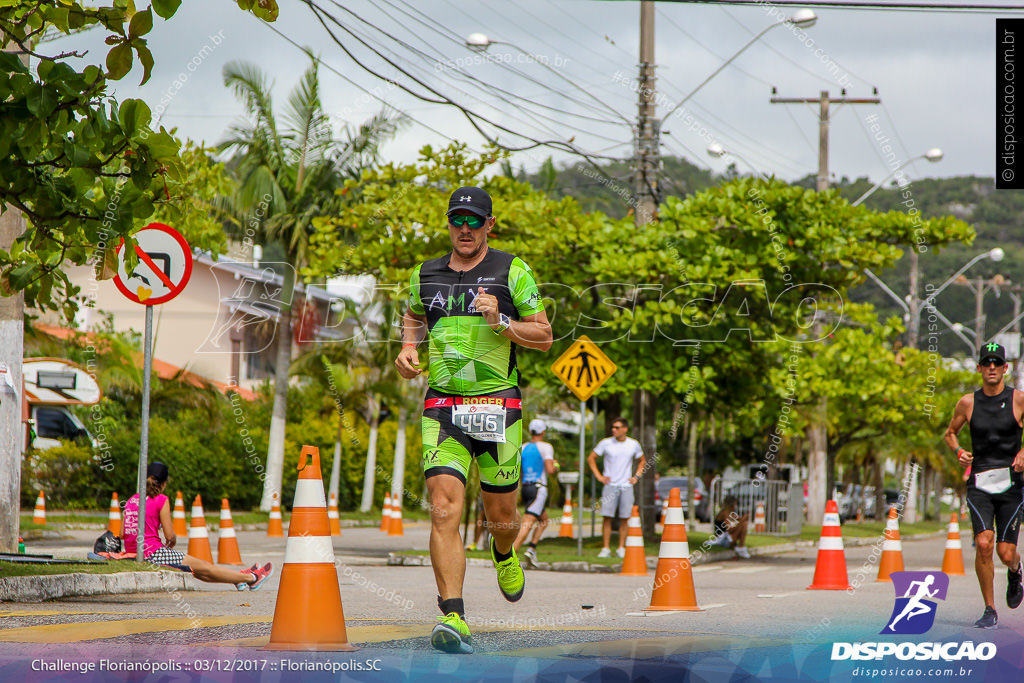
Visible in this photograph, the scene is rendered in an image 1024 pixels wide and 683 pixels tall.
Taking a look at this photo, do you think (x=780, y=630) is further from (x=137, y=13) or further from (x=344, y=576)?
(x=344, y=576)

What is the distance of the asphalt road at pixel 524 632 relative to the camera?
4898 millimetres

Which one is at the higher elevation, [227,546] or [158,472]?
[158,472]

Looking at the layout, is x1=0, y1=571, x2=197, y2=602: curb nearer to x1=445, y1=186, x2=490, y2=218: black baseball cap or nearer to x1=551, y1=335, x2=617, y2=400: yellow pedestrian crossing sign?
x1=445, y1=186, x2=490, y2=218: black baseball cap

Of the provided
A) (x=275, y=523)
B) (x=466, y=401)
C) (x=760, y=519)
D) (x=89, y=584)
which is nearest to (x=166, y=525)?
(x=89, y=584)

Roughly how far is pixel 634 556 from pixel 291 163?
685 inches

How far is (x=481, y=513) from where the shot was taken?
1803 cm

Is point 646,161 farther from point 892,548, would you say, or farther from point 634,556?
point 892,548

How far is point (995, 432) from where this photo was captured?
872 centimetres

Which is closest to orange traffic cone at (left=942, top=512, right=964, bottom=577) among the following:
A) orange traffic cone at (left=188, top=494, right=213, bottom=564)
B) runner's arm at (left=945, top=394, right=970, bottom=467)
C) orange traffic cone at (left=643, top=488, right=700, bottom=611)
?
runner's arm at (left=945, top=394, right=970, bottom=467)

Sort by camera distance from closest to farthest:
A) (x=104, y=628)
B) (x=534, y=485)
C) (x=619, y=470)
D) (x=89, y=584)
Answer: (x=104, y=628) < (x=89, y=584) < (x=534, y=485) < (x=619, y=470)

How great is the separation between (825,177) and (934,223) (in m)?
14.1

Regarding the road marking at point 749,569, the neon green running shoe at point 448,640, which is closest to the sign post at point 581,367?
the road marking at point 749,569

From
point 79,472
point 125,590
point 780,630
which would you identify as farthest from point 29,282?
point 79,472

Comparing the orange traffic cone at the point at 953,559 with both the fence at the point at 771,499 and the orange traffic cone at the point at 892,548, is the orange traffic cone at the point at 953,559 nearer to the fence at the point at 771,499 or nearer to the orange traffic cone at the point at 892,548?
the orange traffic cone at the point at 892,548
